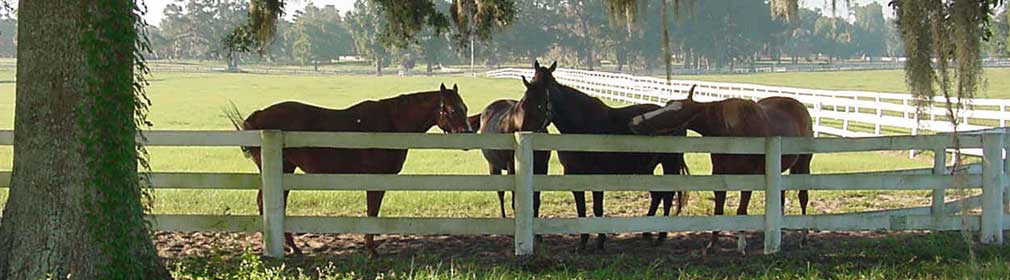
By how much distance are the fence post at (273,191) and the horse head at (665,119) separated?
2800 mm

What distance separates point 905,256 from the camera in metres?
6.11

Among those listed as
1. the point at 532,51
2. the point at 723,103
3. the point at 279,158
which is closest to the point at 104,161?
the point at 279,158

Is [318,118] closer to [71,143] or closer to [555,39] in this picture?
[71,143]

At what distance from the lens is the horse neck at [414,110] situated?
7.45 metres

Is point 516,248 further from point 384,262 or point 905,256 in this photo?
point 905,256

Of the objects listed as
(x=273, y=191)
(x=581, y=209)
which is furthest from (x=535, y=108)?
(x=273, y=191)

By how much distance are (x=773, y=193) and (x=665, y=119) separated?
110 cm

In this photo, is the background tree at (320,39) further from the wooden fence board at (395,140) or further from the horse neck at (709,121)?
the wooden fence board at (395,140)

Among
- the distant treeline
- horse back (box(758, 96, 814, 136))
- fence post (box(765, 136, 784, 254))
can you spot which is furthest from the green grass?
fence post (box(765, 136, 784, 254))

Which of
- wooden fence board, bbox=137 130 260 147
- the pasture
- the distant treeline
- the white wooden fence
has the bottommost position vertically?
the pasture

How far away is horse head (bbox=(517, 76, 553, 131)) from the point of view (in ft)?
23.2

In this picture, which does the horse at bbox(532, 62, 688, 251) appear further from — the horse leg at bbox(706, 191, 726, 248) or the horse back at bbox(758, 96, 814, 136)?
the horse back at bbox(758, 96, 814, 136)

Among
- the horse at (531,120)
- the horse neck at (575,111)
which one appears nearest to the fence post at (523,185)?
the horse at (531,120)

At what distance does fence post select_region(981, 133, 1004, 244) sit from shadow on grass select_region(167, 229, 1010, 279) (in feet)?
0.80
